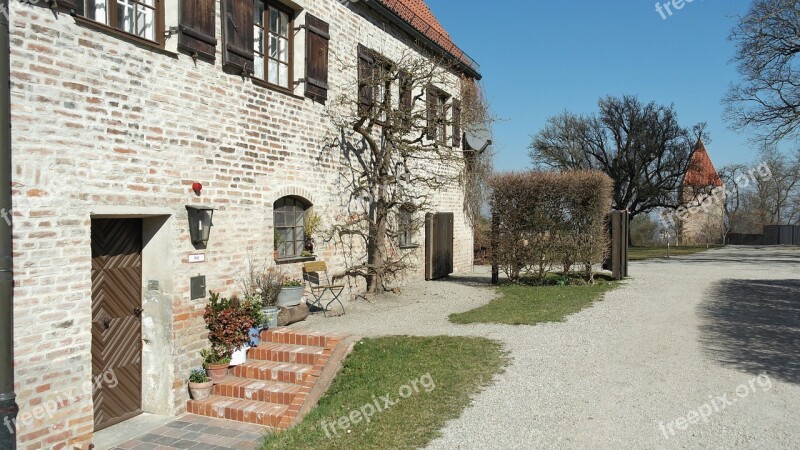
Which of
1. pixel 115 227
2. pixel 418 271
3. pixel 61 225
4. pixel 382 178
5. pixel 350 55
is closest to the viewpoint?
pixel 61 225

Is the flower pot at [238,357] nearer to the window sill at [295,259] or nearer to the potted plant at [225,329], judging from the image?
the potted plant at [225,329]

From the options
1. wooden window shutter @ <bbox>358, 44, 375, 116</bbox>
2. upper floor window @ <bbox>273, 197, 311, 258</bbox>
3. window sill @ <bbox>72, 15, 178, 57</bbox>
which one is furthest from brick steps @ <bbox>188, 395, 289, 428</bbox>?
wooden window shutter @ <bbox>358, 44, 375, 116</bbox>

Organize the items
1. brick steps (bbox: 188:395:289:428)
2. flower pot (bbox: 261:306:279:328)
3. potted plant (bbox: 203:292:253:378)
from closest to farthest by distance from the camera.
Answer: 1. brick steps (bbox: 188:395:289:428)
2. potted plant (bbox: 203:292:253:378)
3. flower pot (bbox: 261:306:279:328)

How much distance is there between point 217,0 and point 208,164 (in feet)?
7.46

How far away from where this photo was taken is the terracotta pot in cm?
695

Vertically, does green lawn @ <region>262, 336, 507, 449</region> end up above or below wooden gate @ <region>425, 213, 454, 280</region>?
below

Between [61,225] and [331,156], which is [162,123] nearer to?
[61,225]

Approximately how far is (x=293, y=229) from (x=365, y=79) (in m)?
3.47

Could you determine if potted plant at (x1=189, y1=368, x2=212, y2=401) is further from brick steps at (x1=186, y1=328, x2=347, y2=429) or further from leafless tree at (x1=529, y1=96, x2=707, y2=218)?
leafless tree at (x1=529, y1=96, x2=707, y2=218)

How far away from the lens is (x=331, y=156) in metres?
10.6

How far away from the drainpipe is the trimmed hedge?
1101cm

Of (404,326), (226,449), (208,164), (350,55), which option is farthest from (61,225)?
(350,55)

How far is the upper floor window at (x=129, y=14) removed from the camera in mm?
6059

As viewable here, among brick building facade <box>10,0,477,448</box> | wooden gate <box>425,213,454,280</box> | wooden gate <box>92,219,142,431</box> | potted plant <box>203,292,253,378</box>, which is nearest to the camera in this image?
brick building facade <box>10,0,477,448</box>
